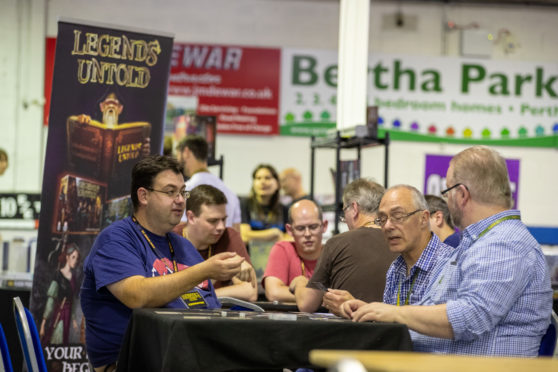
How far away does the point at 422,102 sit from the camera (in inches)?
428

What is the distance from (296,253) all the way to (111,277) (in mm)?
1982

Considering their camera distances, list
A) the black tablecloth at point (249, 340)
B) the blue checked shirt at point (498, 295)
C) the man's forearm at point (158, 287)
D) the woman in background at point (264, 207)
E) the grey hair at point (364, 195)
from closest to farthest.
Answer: the black tablecloth at point (249, 340), the blue checked shirt at point (498, 295), the man's forearm at point (158, 287), the grey hair at point (364, 195), the woman in background at point (264, 207)

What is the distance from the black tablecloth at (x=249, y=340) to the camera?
229cm

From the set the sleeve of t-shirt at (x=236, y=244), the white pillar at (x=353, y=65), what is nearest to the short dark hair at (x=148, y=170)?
the sleeve of t-shirt at (x=236, y=244)

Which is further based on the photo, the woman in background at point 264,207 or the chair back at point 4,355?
the woman in background at point 264,207

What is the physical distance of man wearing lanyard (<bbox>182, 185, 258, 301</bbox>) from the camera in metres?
4.27

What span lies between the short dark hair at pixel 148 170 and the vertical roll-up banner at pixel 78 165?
1.20 metres

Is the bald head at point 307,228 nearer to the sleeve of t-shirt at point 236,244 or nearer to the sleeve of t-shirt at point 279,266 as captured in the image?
the sleeve of t-shirt at point 279,266

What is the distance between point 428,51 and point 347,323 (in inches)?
360

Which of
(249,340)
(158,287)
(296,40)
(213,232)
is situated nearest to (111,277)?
(158,287)

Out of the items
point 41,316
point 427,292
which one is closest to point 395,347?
point 427,292

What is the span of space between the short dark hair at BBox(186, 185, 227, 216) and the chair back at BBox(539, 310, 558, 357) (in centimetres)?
219

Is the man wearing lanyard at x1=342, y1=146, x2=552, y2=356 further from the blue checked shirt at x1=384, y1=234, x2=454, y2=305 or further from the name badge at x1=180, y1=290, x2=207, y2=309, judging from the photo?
the name badge at x1=180, y1=290, x2=207, y2=309

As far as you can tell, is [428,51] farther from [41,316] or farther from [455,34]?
[41,316]
